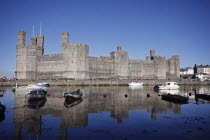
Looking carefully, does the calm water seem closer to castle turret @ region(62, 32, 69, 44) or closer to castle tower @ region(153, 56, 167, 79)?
castle turret @ region(62, 32, 69, 44)

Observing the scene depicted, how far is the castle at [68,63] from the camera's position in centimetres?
5144

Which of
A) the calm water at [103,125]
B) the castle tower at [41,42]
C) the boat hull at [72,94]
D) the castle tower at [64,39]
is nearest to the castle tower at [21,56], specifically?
the castle tower at [41,42]

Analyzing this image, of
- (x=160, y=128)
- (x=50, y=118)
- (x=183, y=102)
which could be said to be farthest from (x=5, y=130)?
(x=183, y=102)

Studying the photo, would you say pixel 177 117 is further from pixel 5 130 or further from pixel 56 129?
pixel 5 130

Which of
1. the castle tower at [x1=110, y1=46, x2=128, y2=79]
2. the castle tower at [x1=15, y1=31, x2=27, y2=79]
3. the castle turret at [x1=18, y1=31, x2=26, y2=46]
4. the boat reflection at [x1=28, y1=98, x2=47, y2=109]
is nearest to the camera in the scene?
the boat reflection at [x1=28, y1=98, x2=47, y2=109]

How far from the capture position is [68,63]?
5156 cm

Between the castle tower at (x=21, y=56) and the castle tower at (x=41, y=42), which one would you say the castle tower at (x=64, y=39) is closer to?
the castle tower at (x=41, y=42)

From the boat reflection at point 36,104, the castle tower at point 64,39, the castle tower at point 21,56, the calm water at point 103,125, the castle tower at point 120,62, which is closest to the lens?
the calm water at point 103,125

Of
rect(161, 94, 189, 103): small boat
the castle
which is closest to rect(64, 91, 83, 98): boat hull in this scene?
rect(161, 94, 189, 103): small boat

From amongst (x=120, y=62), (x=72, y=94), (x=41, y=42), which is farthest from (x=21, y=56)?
(x=72, y=94)

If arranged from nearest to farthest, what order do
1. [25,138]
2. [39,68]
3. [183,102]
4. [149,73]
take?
[25,138]
[183,102]
[39,68]
[149,73]

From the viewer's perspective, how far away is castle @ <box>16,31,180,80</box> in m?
51.4

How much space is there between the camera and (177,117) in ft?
45.4

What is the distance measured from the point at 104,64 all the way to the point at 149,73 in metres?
18.7
